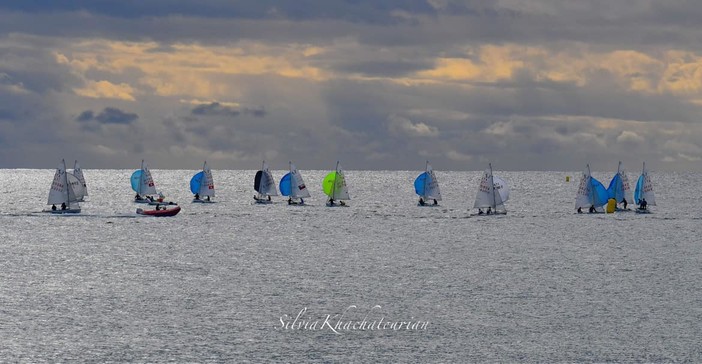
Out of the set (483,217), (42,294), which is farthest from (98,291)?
(483,217)

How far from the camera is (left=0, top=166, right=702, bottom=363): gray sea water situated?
162 ft

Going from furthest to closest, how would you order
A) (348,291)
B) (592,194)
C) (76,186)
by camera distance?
(592,194) → (76,186) → (348,291)

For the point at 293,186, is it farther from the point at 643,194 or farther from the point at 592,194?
the point at 643,194

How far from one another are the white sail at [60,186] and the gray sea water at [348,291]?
3.88m

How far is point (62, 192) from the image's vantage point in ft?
390

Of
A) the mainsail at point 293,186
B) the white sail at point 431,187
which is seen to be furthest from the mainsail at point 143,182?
the white sail at point 431,187

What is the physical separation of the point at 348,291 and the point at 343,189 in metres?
72.0

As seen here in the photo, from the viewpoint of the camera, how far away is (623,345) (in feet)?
164

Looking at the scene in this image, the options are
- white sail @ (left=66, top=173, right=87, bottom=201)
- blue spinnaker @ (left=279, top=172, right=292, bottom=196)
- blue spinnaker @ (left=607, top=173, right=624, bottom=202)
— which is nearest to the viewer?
white sail @ (left=66, top=173, right=87, bottom=201)

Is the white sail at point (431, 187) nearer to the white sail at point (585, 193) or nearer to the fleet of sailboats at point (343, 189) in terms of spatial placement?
the fleet of sailboats at point (343, 189)

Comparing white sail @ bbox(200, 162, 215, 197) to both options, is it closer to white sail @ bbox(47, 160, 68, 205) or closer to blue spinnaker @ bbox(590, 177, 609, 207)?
white sail @ bbox(47, 160, 68, 205)

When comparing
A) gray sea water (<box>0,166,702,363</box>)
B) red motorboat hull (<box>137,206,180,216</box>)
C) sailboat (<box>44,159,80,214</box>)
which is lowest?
gray sea water (<box>0,166,702,363</box>)

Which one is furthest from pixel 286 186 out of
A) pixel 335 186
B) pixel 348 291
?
pixel 348 291

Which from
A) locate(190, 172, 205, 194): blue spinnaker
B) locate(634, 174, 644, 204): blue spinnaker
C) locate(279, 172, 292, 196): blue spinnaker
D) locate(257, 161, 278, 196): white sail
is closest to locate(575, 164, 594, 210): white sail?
locate(634, 174, 644, 204): blue spinnaker
